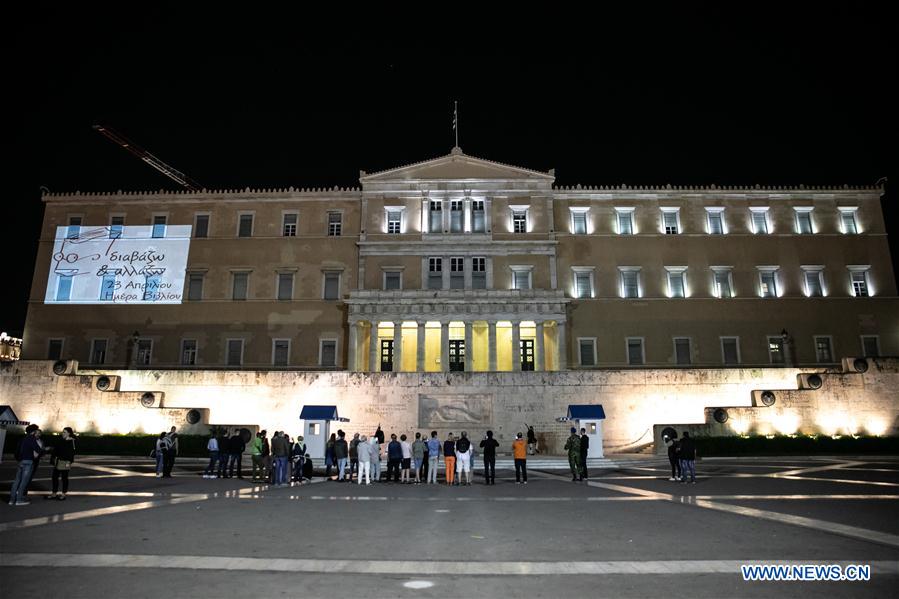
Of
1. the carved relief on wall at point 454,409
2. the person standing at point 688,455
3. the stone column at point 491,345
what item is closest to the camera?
the person standing at point 688,455

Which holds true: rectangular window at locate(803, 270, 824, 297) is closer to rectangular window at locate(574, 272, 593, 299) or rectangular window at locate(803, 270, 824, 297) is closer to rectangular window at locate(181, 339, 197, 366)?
rectangular window at locate(574, 272, 593, 299)

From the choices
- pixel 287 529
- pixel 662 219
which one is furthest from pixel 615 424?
pixel 287 529

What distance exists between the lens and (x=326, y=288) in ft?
150

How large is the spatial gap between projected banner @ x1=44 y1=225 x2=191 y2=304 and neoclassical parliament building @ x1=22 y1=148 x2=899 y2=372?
0.17m

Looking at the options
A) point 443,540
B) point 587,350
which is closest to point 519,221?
point 587,350

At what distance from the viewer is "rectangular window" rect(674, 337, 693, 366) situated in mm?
44031

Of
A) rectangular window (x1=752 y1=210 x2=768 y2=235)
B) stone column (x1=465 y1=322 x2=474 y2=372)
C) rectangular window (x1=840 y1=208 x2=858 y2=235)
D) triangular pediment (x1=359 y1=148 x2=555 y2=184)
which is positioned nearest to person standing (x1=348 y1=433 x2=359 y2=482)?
stone column (x1=465 y1=322 x2=474 y2=372)

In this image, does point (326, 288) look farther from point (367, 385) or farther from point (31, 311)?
point (31, 311)

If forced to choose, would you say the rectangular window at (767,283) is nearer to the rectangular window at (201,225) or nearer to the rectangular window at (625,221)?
the rectangular window at (625,221)

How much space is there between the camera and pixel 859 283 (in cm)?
4578

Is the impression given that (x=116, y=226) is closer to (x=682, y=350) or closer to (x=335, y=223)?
(x=335, y=223)

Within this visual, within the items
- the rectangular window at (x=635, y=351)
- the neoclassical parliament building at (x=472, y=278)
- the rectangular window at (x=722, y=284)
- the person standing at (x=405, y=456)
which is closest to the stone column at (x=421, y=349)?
the neoclassical parliament building at (x=472, y=278)

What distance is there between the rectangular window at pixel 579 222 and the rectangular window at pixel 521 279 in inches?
214

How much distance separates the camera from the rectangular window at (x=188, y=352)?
44.2 metres
